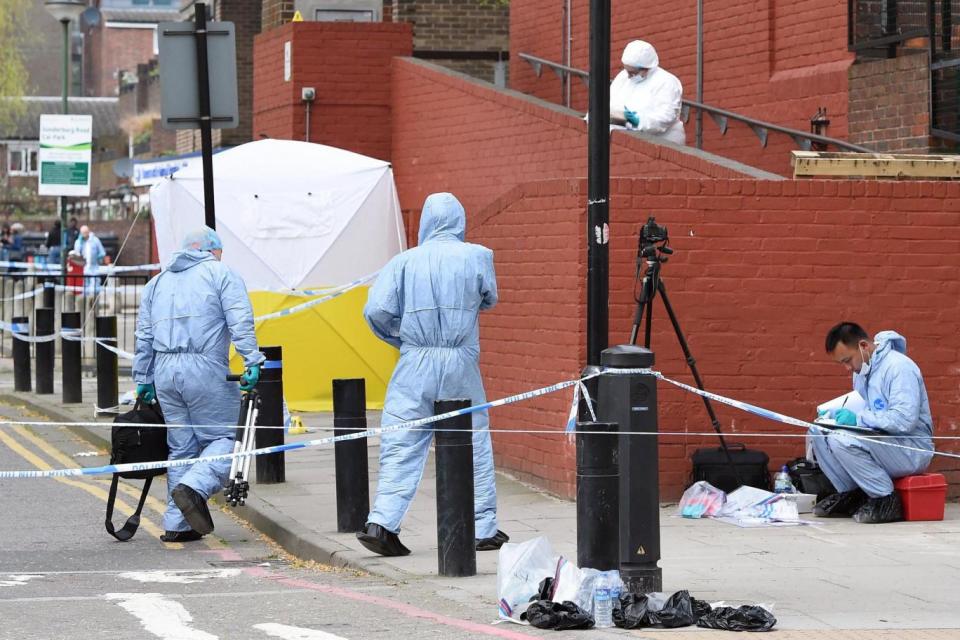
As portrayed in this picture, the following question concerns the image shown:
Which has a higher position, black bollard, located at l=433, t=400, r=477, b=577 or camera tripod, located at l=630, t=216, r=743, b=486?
camera tripod, located at l=630, t=216, r=743, b=486

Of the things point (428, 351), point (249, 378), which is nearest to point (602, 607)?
point (428, 351)

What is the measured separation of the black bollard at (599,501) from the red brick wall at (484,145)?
5398 millimetres

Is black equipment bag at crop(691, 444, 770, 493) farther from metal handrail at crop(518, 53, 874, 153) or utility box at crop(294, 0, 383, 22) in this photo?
utility box at crop(294, 0, 383, 22)

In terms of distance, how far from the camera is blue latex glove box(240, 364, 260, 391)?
32.9 feet

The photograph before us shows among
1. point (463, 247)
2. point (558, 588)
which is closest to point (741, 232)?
point (463, 247)

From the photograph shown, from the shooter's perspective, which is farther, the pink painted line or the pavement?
the pavement

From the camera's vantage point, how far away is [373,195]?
58.3 ft

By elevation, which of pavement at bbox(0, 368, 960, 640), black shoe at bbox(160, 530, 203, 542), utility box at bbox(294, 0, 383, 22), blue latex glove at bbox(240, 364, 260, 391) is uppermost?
utility box at bbox(294, 0, 383, 22)

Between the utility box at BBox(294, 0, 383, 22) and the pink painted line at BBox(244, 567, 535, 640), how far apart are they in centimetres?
1471

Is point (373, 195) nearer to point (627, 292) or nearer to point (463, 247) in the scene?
point (627, 292)

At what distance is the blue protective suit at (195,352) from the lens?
33.7 ft

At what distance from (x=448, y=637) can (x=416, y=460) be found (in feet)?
7.57

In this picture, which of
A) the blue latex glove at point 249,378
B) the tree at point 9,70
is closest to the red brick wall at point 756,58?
the blue latex glove at point 249,378

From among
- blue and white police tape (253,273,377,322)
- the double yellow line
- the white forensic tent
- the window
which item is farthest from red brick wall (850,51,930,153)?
the window
